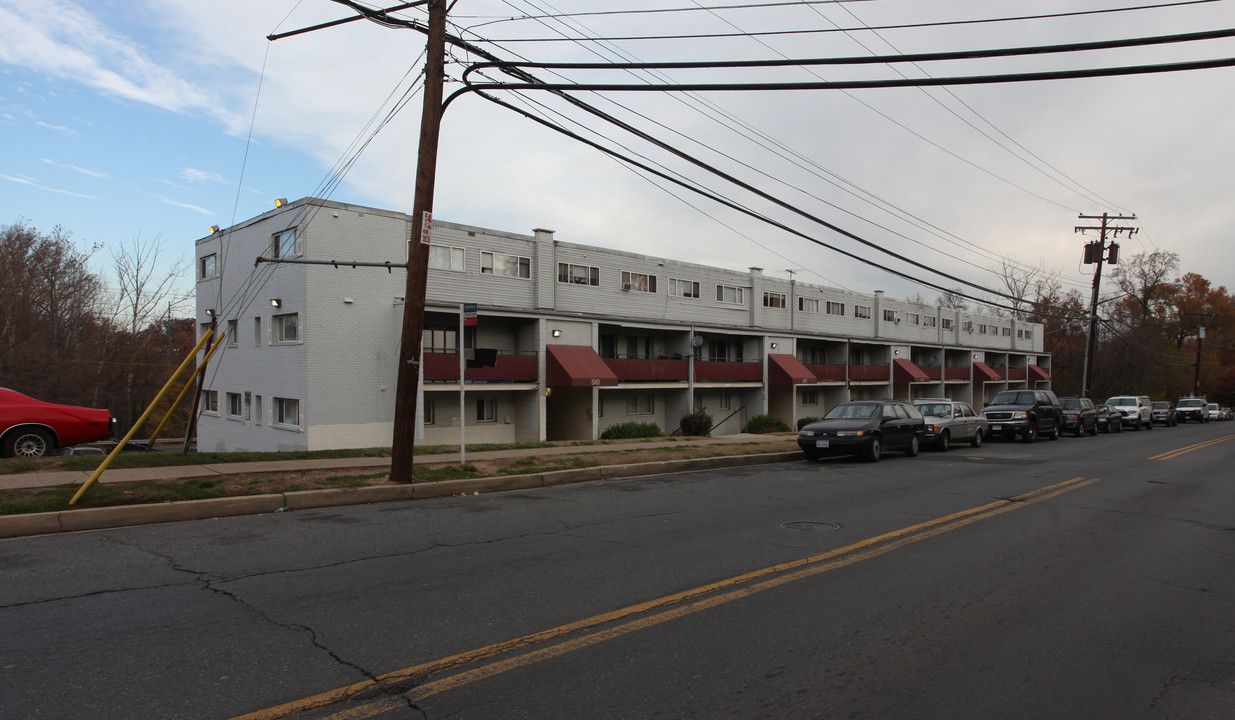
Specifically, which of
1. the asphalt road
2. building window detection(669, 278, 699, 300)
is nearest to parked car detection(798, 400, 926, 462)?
the asphalt road

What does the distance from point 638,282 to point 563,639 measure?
101ft

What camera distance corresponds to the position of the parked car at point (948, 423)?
21500 millimetres

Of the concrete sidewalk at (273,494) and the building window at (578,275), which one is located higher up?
the building window at (578,275)

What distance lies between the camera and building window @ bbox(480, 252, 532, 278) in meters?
29.2

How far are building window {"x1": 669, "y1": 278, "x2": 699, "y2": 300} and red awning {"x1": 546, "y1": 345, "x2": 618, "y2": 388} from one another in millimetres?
8151

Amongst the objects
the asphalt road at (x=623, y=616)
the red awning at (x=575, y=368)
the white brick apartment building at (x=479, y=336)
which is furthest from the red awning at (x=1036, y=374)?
the asphalt road at (x=623, y=616)

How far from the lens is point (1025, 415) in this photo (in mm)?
26047

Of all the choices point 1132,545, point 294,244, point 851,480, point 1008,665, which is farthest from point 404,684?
point 294,244

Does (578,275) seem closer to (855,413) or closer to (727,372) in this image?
(727,372)

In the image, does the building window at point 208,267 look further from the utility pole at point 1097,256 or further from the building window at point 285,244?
the utility pole at point 1097,256

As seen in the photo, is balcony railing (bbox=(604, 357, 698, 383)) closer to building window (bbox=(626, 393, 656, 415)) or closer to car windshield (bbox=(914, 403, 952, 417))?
building window (bbox=(626, 393, 656, 415))

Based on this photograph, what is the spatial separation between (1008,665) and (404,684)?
3739 millimetres

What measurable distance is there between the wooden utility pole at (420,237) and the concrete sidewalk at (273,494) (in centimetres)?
94

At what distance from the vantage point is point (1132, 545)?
8.24 m
